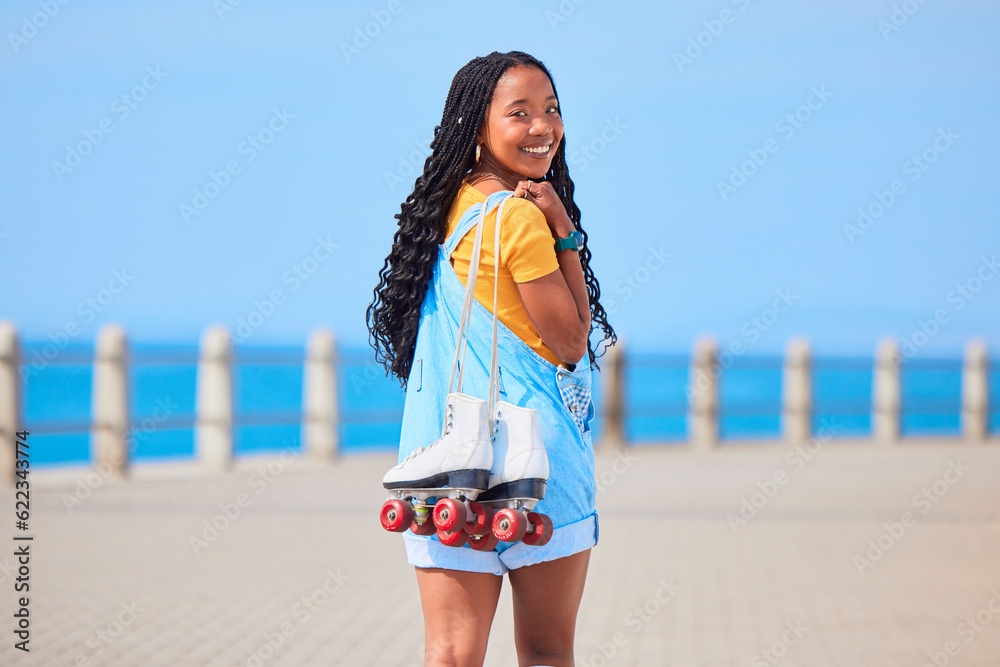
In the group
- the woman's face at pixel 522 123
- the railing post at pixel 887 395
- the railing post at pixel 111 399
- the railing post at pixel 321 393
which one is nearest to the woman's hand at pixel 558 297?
the woman's face at pixel 522 123

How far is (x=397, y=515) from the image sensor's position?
233cm

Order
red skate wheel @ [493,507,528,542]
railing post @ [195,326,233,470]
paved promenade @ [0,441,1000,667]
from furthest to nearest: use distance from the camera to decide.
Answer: railing post @ [195,326,233,470] → paved promenade @ [0,441,1000,667] → red skate wheel @ [493,507,528,542]

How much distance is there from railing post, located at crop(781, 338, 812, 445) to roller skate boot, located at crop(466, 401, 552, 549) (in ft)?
45.6

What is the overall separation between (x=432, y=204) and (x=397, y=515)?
2.53ft

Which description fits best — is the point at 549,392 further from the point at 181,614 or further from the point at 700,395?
the point at 700,395

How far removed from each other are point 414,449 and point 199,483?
946cm

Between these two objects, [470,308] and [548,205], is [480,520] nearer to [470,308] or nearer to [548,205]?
[470,308]

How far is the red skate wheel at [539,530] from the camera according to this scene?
2.32 metres

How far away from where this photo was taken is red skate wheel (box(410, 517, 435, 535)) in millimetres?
2369

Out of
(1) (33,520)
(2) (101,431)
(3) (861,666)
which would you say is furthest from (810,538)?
(2) (101,431)

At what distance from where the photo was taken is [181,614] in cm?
589

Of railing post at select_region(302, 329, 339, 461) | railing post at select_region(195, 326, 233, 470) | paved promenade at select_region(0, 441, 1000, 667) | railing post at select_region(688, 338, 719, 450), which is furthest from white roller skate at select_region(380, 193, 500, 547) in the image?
railing post at select_region(688, 338, 719, 450)

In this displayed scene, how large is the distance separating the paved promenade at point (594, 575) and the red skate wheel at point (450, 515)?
2940mm

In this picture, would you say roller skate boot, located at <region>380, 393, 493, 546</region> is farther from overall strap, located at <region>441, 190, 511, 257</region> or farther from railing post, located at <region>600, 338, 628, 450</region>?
railing post, located at <region>600, 338, 628, 450</region>
